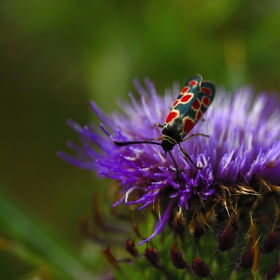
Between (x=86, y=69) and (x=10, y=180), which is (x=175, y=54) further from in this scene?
(x=10, y=180)

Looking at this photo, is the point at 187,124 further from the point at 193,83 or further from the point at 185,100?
the point at 193,83

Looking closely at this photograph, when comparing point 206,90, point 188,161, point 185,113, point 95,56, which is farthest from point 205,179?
point 95,56

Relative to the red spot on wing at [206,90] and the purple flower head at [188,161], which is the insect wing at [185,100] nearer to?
the red spot on wing at [206,90]

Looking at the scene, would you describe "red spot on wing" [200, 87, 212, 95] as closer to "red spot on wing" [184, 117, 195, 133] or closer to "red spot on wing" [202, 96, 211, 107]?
"red spot on wing" [202, 96, 211, 107]

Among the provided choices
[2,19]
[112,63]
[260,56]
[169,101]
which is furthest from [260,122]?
[2,19]

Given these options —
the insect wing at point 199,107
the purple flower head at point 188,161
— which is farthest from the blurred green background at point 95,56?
the insect wing at point 199,107

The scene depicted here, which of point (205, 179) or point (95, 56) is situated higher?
point (95, 56)

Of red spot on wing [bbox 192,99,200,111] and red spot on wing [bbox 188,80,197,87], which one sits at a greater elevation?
red spot on wing [bbox 188,80,197,87]

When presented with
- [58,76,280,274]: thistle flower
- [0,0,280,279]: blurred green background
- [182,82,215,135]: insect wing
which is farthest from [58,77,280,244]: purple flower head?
[0,0,280,279]: blurred green background
